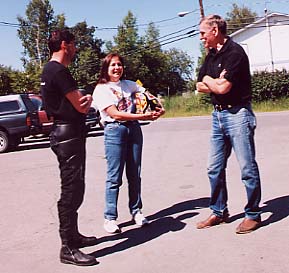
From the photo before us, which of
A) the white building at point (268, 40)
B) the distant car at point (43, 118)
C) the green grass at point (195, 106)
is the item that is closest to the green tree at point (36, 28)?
the white building at point (268, 40)

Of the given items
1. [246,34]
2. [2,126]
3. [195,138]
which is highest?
[246,34]

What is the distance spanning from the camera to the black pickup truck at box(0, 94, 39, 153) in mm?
14648

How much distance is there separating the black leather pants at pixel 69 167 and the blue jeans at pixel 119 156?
0.72 m

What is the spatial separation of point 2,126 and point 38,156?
2775 millimetres

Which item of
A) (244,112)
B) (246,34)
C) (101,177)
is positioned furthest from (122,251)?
(246,34)

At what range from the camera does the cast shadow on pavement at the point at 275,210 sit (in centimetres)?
506

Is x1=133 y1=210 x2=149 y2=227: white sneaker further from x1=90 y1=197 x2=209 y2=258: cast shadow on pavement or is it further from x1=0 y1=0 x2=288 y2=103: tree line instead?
x1=0 y1=0 x2=288 y2=103: tree line

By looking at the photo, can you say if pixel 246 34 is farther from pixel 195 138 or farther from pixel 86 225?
pixel 86 225

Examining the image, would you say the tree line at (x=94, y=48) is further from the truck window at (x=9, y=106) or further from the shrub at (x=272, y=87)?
the truck window at (x=9, y=106)

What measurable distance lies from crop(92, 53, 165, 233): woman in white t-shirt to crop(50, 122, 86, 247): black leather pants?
71cm

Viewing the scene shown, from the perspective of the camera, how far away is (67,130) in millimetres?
4172

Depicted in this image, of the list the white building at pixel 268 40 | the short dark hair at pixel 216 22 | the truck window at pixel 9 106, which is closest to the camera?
the short dark hair at pixel 216 22

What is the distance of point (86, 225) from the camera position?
537cm

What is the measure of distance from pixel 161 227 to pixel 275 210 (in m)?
1.28
